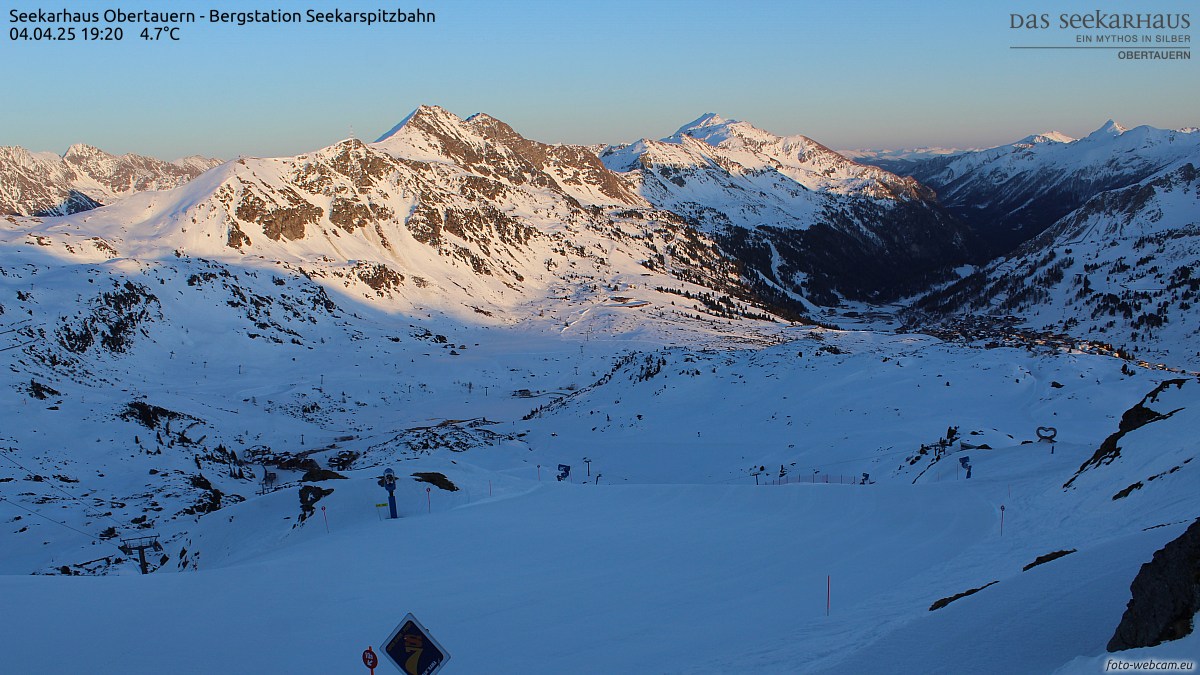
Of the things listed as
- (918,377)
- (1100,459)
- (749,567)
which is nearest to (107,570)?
(749,567)

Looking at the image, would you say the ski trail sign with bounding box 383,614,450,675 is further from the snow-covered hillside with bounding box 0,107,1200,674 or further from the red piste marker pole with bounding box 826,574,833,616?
the red piste marker pole with bounding box 826,574,833,616

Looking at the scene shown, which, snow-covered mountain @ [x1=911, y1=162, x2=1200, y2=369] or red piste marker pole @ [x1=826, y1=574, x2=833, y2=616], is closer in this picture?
red piste marker pole @ [x1=826, y1=574, x2=833, y2=616]

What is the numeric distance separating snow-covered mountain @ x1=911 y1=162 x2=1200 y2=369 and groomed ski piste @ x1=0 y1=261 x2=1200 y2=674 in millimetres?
64825

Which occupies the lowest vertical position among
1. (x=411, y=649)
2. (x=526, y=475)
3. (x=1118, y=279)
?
(x=526, y=475)

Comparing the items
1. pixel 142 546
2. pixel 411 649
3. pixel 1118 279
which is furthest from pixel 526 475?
pixel 1118 279

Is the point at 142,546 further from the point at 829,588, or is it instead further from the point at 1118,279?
the point at 1118,279

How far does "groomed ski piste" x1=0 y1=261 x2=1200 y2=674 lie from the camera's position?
1174 centimetres

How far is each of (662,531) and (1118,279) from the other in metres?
147

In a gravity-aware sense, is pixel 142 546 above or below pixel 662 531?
below

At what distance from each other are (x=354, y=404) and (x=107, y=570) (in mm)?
46812

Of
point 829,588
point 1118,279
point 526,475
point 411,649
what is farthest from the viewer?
point 1118,279

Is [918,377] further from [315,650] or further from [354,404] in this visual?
[354,404]

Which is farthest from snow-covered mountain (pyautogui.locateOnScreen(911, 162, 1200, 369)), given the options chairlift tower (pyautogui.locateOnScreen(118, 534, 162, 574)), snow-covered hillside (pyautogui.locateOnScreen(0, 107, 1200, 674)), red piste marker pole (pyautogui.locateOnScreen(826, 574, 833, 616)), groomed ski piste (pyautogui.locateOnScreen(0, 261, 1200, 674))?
chairlift tower (pyautogui.locateOnScreen(118, 534, 162, 574))

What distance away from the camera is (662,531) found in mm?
19812
